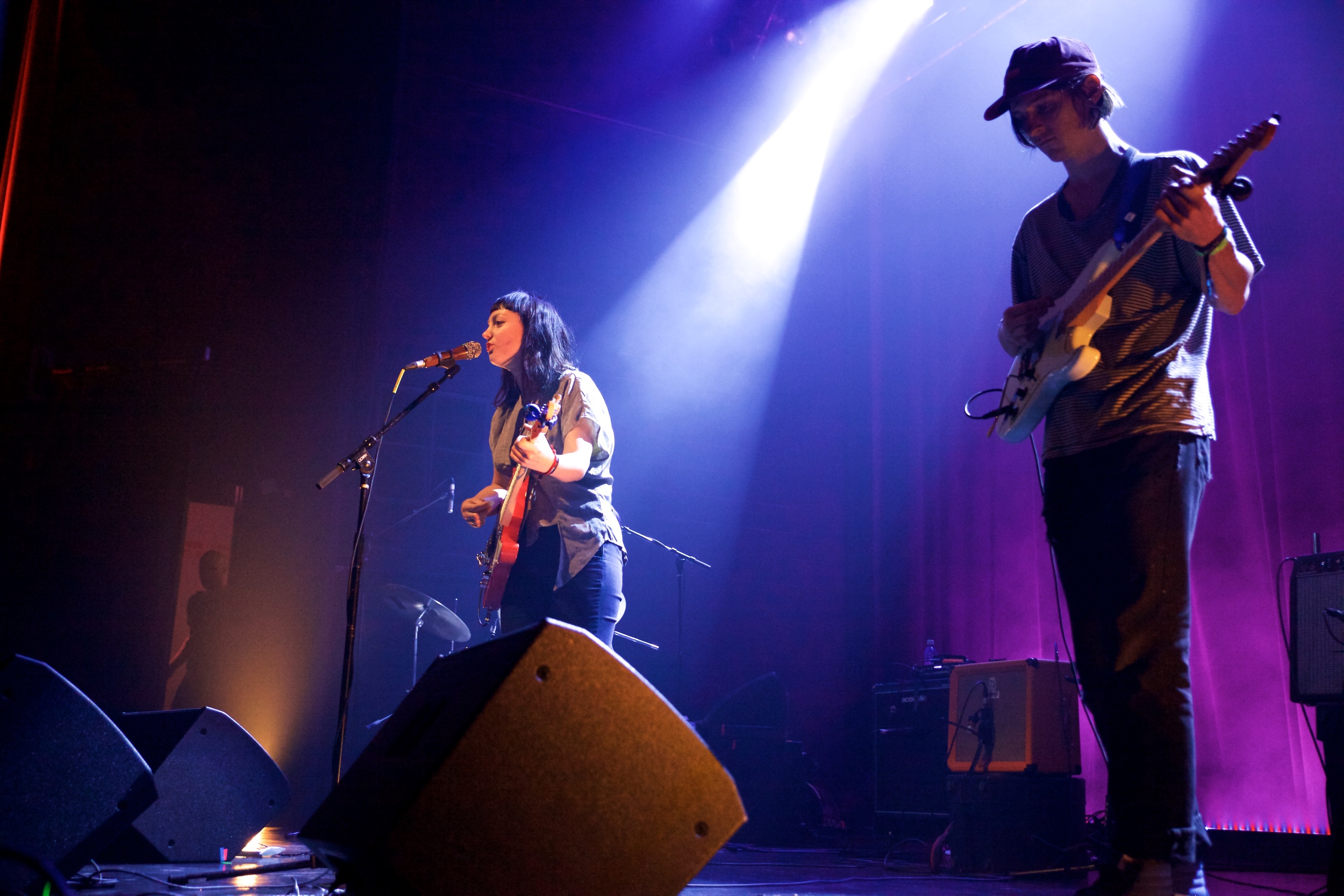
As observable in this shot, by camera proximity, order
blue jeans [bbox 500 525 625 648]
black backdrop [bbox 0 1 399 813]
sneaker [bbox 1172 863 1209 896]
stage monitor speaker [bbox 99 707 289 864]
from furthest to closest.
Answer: black backdrop [bbox 0 1 399 813], stage monitor speaker [bbox 99 707 289 864], blue jeans [bbox 500 525 625 648], sneaker [bbox 1172 863 1209 896]

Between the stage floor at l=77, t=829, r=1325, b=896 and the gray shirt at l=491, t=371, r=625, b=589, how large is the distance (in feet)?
3.20

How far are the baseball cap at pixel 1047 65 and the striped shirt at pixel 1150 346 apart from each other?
207 mm

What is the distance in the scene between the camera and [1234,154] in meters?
1.72

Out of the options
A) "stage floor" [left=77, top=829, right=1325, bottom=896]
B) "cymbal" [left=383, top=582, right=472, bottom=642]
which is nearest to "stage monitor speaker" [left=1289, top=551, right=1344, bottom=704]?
"stage floor" [left=77, top=829, right=1325, bottom=896]

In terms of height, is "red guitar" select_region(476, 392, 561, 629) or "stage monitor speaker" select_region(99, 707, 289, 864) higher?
"red guitar" select_region(476, 392, 561, 629)

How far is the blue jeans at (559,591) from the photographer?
2781 millimetres

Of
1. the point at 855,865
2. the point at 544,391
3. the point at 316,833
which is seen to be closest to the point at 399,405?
the point at 544,391

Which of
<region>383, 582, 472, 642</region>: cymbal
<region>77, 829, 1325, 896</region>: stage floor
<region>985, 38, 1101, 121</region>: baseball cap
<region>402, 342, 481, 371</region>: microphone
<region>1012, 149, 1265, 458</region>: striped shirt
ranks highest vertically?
<region>985, 38, 1101, 121</region>: baseball cap

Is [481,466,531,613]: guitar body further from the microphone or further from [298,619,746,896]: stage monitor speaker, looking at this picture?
[298,619,746,896]: stage monitor speaker

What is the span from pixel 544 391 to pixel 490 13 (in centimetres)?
512

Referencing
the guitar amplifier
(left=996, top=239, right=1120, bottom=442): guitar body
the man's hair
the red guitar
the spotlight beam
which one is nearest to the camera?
(left=996, top=239, right=1120, bottom=442): guitar body

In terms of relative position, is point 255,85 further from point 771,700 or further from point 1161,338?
point 1161,338

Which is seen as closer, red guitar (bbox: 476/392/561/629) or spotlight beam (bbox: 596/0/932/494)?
red guitar (bbox: 476/392/561/629)

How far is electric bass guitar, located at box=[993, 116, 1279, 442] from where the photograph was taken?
173 cm
